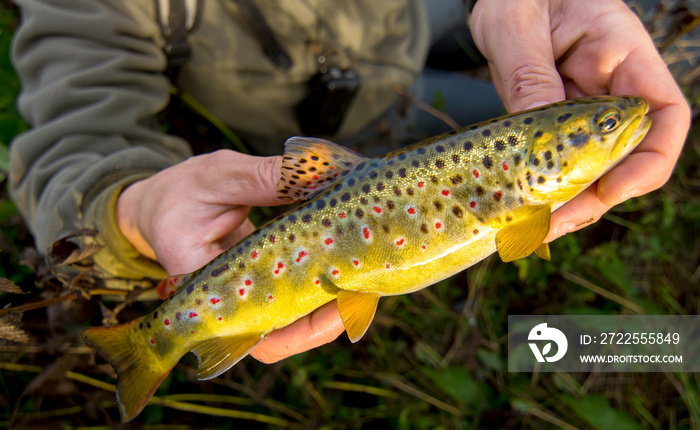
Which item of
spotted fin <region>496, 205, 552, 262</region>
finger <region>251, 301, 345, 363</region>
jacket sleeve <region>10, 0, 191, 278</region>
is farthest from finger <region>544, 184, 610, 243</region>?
jacket sleeve <region>10, 0, 191, 278</region>

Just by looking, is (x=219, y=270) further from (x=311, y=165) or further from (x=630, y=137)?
(x=630, y=137)

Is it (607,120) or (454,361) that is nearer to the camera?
(607,120)

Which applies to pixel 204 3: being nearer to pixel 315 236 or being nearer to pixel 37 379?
pixel 315 236

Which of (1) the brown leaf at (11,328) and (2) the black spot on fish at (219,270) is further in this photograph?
(2) the black spot on fish at (219,270)

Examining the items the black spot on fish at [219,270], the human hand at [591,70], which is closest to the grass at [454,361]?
the human hand at [591,70]

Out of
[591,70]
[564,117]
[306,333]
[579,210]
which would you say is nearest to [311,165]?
[306,333]

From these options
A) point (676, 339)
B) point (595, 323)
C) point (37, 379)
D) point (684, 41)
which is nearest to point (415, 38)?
point (684, 41)

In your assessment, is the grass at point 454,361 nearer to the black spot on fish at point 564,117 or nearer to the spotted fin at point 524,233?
the spotted fin at point 524,233

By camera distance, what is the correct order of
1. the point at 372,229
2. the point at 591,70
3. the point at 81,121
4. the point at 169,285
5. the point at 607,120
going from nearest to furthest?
the point at 607,120
the point at 372,229
the point at 169,285
the point at 591,70
the point at 81,121
